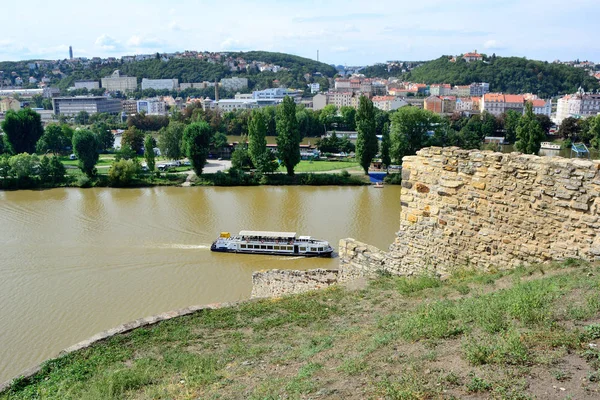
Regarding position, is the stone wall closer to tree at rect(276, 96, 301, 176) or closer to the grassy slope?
the grassy slope

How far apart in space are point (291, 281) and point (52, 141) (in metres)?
36.6

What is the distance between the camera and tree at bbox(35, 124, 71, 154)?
38.8 m

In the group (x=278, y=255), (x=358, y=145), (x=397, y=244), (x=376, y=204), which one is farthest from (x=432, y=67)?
(x=397, y=244)

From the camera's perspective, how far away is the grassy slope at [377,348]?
11.1ft

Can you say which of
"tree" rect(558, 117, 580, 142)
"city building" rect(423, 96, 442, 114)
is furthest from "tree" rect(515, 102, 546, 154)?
"city building" rect(423, 96, 442, 114)

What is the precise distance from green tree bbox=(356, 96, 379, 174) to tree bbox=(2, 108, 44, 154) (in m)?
26.0

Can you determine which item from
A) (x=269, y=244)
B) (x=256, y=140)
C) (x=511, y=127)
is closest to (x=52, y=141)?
(x=256, y=140)

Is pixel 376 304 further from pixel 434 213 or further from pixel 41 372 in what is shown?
pixel 41 372

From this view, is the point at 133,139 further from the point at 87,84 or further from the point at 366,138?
the point at 87,84

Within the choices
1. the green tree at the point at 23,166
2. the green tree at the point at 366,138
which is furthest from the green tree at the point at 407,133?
the green tree at the point at 23,166

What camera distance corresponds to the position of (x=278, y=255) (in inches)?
635

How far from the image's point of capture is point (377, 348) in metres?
4.24

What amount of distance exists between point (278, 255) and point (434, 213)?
999cm

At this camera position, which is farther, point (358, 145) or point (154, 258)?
point (358, 145)
